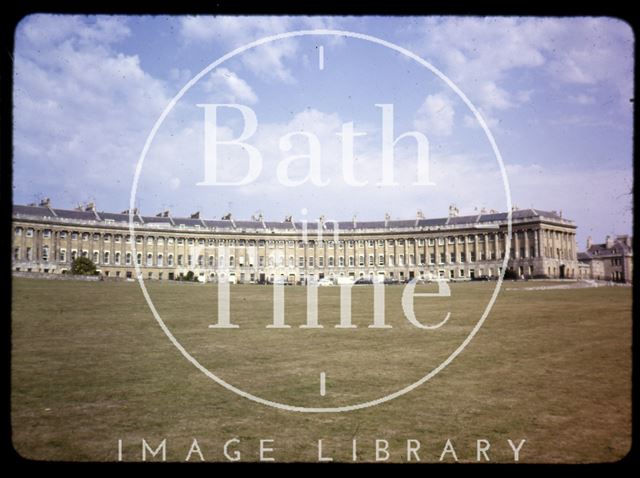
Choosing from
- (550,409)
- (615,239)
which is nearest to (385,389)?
(550,409)

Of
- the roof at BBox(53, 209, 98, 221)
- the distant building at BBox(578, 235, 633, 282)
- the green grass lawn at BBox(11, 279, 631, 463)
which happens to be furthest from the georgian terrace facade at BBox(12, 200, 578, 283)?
the green grass lawn at BBox(11, 279, 631, 463)

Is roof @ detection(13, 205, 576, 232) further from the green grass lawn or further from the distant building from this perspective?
the green grass lawn

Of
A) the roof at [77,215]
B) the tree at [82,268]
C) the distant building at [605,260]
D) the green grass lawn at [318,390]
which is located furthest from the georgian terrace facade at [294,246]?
the green grass lawn at [318,390]

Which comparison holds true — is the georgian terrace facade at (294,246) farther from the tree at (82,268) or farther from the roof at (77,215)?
the tree at (82,268)

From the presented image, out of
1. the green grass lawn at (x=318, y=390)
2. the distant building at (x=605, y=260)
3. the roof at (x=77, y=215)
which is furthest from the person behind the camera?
the distant building at (x=605, y=260)

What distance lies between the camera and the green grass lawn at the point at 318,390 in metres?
5.16

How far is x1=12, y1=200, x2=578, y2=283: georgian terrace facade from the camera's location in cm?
7012

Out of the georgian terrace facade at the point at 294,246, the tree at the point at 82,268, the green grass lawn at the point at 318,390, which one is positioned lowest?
the green grass lawn at the point at 318,390

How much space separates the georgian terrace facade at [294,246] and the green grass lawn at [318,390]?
187 ft

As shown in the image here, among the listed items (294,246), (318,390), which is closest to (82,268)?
(318,390)

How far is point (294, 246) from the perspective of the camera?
3570 inches

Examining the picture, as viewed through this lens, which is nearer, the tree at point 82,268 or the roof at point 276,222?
the tree at point 82,268

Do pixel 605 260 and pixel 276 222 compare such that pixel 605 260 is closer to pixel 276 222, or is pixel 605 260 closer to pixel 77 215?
pixel 276 222
